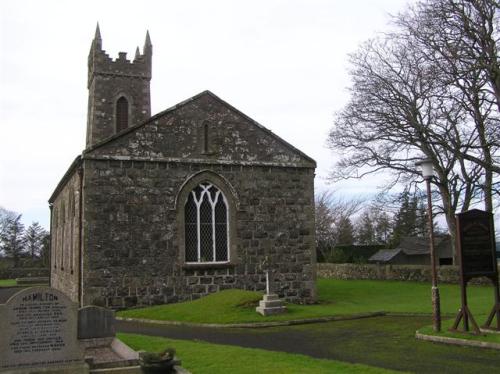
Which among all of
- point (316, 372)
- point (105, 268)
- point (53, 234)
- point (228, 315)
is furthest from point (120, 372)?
point (53, 234)

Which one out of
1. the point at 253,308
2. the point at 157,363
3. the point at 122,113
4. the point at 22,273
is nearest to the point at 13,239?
the point at 22,273

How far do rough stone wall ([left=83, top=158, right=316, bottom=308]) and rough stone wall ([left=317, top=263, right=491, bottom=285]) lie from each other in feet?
42.6

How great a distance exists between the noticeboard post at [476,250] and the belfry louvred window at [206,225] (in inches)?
366

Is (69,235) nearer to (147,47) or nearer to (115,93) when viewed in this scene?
(115,93)

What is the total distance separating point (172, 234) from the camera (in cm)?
1850

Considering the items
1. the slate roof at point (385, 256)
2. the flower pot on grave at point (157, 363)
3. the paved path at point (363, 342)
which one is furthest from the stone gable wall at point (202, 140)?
the slate roof at point (385, 256)

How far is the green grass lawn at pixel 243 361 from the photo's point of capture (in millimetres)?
8406

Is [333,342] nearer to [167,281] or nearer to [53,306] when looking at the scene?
[53,306]

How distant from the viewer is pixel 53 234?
32.2 m

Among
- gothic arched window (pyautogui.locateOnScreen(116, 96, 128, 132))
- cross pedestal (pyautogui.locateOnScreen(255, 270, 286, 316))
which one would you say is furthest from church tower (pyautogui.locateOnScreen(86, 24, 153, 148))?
cross pedestal (pyautogui.locateOnScreen(255, 270, 286, 316))

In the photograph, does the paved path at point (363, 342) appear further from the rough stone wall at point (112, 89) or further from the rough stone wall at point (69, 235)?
the rough stone wall at point (112, 89)

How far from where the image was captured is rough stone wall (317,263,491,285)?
29.7 m

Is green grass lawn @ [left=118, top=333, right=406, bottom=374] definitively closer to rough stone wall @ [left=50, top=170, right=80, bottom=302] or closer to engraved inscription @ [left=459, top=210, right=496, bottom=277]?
engraved inscription @ [left=459, top=210, right=496, bottom=277]

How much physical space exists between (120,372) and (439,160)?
25306 mm
